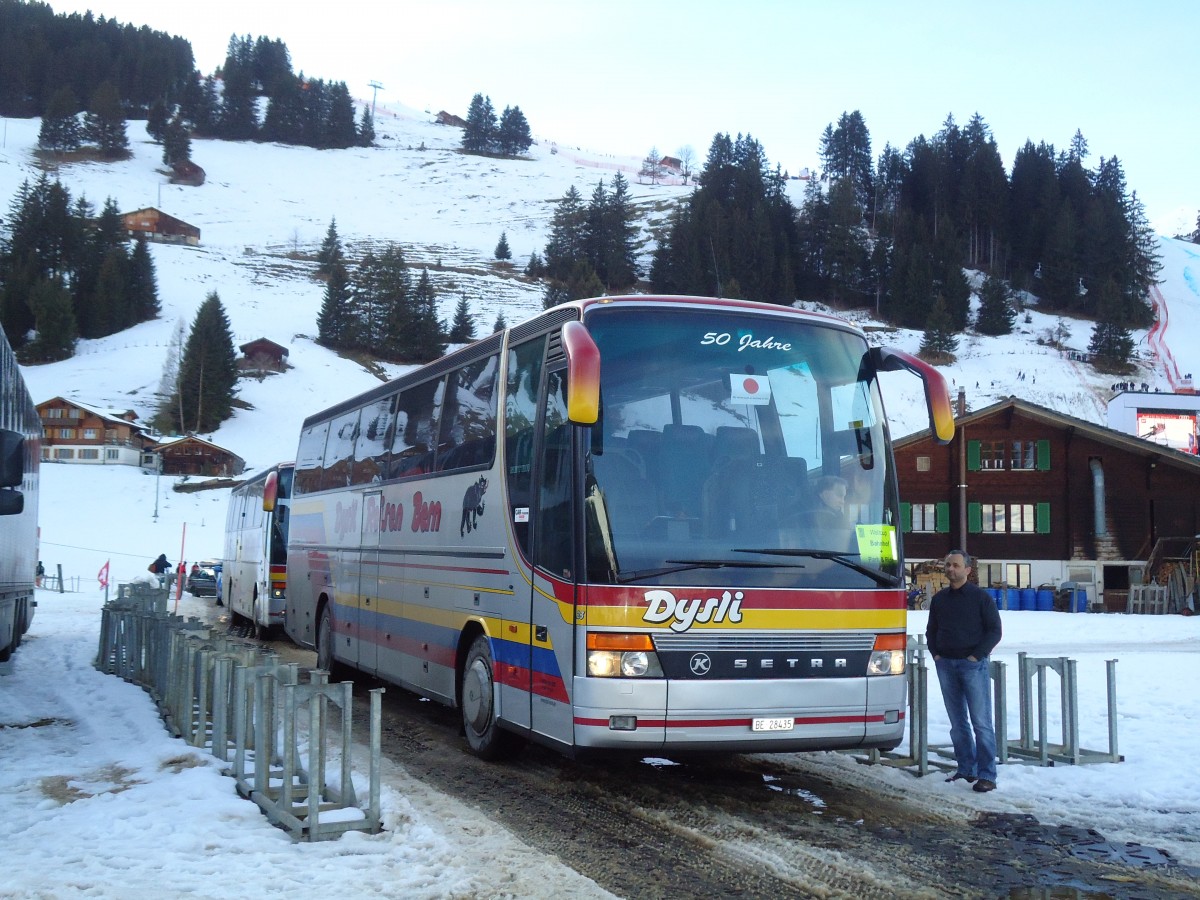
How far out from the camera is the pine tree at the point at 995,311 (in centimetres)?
11725

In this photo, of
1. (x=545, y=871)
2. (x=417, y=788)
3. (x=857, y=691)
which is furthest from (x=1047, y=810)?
(x=417, y=788)

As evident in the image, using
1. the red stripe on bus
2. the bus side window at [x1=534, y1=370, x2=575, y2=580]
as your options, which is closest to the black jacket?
the red stripe on bus

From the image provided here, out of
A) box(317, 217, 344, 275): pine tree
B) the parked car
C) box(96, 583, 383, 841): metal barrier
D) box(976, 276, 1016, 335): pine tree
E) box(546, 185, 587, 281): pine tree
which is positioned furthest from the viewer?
box(317, 217, 344, 275): pine tree

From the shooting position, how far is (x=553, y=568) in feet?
27.3

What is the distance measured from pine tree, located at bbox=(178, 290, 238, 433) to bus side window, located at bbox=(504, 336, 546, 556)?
8767 centimetres

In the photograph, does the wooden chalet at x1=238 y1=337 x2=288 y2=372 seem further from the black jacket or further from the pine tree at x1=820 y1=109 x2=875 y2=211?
the black jacket

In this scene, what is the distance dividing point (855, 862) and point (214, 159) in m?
199

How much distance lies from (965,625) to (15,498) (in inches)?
294

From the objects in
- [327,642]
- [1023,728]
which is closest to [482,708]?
[1023,728]

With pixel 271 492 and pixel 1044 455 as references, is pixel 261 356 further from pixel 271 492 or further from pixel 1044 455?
pixel 271 492

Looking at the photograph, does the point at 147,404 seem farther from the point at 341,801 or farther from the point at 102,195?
the point at 341,801

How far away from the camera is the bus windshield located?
7956mm

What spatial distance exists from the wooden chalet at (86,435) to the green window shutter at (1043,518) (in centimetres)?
6312

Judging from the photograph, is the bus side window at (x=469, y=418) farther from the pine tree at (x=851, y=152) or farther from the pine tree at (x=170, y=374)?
the pine tree at (x=851, y=152)
